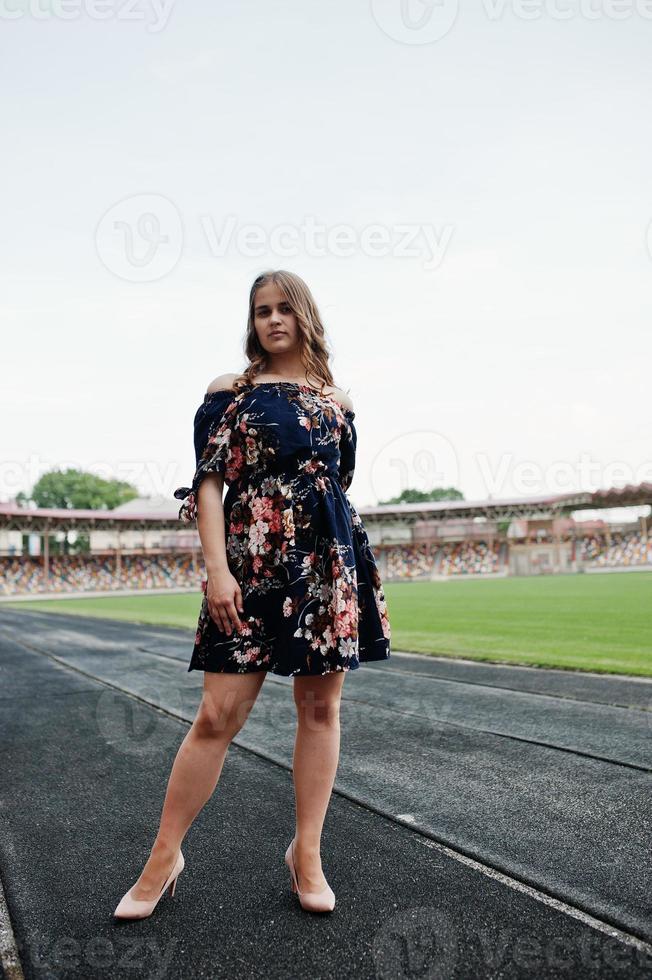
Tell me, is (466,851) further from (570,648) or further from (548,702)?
(570,648)

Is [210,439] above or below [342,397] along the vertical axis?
below

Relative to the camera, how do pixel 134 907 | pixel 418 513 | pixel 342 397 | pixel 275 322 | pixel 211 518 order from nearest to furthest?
pixel 134 907, pixel 211 518, pixel 275 322, pixel 342 397, pixel 418 513

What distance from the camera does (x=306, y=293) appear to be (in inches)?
93.0

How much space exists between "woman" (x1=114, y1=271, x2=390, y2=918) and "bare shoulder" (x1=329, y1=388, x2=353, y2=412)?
53mm

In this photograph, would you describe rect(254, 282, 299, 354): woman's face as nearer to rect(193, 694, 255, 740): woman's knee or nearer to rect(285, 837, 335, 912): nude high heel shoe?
rect(193, 694, 255, 740): woman's knee

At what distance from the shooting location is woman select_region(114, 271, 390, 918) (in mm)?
2107

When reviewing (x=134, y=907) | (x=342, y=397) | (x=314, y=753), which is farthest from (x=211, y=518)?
(x=134, y=907)

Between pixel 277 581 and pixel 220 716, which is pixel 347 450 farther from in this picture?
pixel 220 716

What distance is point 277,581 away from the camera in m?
2.15

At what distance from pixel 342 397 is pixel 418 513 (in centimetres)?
5684

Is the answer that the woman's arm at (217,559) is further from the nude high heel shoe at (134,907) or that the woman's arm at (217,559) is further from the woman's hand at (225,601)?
the nude high heel shoe at (134,907)

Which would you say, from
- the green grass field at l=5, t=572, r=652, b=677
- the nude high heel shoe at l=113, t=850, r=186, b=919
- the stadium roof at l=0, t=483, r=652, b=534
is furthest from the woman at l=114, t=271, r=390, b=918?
the stadium roof at l=0, t=483, r=652, b=534

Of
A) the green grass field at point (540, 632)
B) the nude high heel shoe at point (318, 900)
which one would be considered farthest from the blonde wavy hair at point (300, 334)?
the green grass field at point (540, 632)

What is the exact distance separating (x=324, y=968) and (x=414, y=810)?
1183 millimetres
